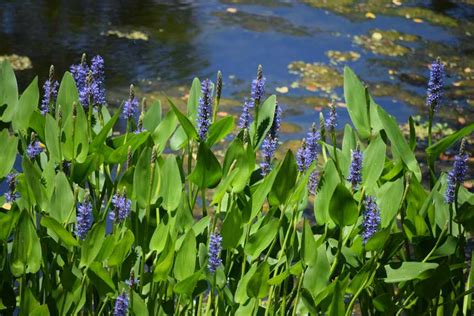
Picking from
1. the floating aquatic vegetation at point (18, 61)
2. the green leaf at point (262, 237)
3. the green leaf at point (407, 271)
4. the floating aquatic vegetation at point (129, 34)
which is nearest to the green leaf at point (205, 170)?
the green leaf at point (262, 237)

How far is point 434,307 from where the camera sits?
8.71 feet

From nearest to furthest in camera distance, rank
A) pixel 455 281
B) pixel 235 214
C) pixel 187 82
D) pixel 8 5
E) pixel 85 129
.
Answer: pixel 235 214, pixel 85 129, pixel 455 281, pixel 187 82, pixel 8 5

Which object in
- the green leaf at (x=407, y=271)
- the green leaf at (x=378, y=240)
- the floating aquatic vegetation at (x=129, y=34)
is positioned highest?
the green leaf at (x=378, y=240)

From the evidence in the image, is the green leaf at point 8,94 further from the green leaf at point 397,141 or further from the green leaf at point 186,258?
the green leaf at point 397,141

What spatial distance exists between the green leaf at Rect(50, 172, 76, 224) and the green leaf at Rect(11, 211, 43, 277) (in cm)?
9

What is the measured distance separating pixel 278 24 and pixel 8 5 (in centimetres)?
238

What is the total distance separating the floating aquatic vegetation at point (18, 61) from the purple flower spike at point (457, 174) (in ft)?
15.1

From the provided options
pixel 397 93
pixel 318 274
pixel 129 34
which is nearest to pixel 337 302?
pixel 318 274

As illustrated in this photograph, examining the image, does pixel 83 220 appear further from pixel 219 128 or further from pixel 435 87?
pixel 435 87

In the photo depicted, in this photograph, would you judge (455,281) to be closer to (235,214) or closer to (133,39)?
(235,214)

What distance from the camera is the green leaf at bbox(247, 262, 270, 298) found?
2.35m

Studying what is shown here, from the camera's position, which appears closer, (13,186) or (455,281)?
(13,186)

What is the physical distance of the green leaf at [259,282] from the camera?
2.35 metres

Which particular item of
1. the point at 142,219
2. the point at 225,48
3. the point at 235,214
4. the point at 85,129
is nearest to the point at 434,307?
the point at 235,214
